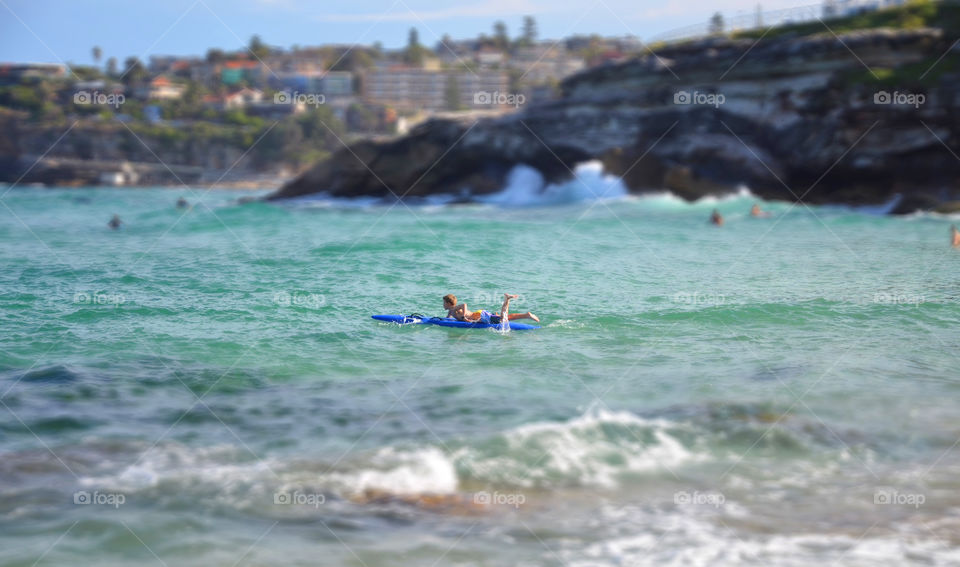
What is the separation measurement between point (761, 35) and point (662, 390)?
4488cm

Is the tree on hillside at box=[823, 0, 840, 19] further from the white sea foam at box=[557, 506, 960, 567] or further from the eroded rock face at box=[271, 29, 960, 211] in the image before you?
the white sea foam at box=[557, 506, 960, 567]

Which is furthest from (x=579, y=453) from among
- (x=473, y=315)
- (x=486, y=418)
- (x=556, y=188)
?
(x=556, y=188)

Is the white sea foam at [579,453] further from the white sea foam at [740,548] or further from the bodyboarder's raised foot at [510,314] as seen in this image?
the bodyboarder's raised foot at [510,314]

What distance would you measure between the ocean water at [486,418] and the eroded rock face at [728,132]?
76.0 feet

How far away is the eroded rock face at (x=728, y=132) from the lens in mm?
47219

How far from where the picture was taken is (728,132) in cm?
5466

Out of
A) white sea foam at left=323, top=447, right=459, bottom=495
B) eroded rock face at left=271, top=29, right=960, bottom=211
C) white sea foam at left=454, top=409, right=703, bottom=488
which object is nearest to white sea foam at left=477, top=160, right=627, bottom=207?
eroded rock face at left=271, top=29, right=960, bottom=211

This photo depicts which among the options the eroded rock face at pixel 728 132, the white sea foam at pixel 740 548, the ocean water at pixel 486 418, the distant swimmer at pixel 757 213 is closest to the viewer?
the white sea foam at pixel 740 548

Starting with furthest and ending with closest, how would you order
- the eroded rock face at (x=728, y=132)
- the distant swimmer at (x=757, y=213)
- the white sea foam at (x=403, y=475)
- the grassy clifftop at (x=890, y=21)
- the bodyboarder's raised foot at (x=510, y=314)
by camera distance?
the grassy clifftop at (x=890, y=21) < the eroded rock face at (x=728, y=132) < the distant swimmer at (x=757, y=213) < the bodyboarder's raised foot at (x=510, y=314) < the white sea foam at (x=403, y=475)

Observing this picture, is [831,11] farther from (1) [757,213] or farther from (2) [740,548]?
(2) [740,548]

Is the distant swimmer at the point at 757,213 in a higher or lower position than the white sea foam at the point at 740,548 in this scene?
higher

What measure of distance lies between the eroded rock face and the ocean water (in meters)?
23.2

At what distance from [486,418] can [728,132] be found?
45.4 metres

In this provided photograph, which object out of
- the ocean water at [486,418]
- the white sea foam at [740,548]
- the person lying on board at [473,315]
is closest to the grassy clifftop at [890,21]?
the ocean water at [486,418]
